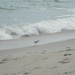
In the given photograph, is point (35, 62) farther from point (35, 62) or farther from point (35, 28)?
point (35, 28)

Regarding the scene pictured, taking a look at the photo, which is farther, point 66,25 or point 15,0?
point 15,0

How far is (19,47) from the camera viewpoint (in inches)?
360

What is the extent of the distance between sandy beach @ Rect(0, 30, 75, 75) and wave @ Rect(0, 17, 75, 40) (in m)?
2.80

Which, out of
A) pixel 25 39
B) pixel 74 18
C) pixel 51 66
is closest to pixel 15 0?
pixel 74 18

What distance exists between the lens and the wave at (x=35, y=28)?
11.4 metres

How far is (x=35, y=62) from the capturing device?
676 centimetres

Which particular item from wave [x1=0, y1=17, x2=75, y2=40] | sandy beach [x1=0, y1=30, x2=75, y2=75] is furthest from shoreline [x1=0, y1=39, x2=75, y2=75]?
wave [x1=0, y1=17, x2=75, y2=40]

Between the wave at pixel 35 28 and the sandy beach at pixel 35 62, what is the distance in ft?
9.17

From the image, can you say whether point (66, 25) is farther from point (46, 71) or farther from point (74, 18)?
point (46, 71)

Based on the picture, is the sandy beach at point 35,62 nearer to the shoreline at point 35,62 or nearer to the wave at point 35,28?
the shoreline at point 35,62

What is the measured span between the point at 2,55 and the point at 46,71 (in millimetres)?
2378

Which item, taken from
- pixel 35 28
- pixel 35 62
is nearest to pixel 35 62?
pixel 35 62

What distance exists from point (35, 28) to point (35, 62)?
6.12 m

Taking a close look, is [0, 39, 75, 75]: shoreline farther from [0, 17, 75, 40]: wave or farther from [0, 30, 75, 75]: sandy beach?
[0, 17, 75, 40]: wave
